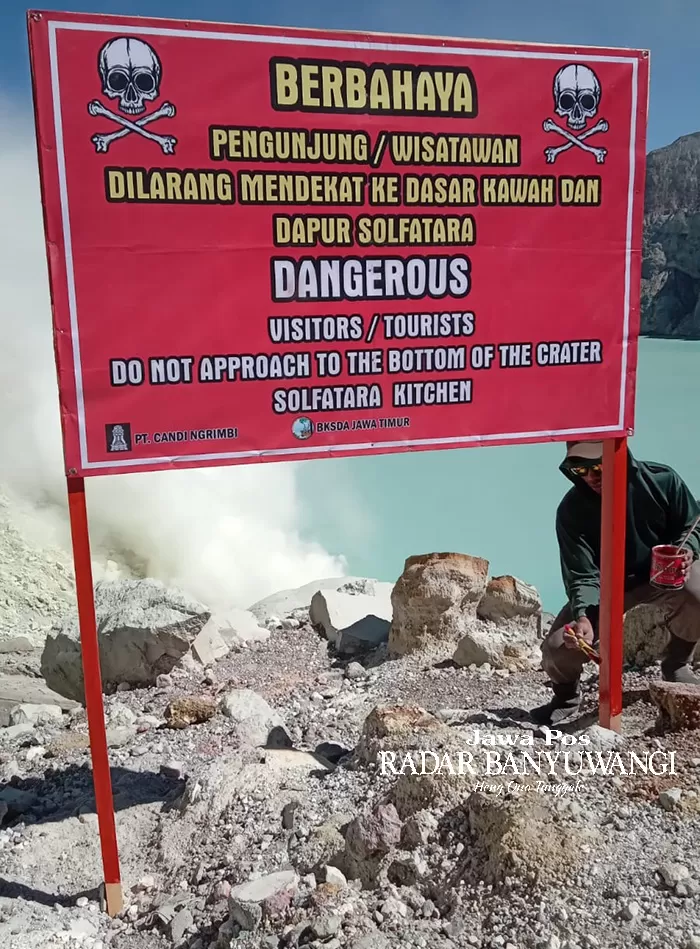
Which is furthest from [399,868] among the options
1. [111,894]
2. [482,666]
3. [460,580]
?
[460,580]

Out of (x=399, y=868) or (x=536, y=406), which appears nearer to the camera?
(x=399, y=868)

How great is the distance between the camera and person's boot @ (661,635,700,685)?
455cm

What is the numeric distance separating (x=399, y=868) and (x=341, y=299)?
224cm

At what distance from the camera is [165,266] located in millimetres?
3141

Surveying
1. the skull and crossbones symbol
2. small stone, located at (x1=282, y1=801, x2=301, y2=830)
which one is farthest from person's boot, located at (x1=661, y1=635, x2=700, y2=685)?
the skull and crossbones symbol

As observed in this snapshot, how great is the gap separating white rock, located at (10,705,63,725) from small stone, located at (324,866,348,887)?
3.39m


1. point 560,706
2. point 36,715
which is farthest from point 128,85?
point 36,715

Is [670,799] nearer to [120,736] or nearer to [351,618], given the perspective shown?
[120,736]

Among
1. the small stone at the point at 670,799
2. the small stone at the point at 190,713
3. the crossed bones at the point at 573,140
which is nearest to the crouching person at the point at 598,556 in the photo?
the small stone at the point at 670,799

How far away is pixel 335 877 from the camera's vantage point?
3.07 metres

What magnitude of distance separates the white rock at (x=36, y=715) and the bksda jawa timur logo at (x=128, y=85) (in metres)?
4.35

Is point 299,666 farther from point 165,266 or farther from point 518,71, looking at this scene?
point 518,71

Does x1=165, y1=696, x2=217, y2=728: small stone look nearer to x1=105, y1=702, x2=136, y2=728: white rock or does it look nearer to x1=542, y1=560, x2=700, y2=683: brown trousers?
x1=105, y1=702, x2=136, y2=728: white rock

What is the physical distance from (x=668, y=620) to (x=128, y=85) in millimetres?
3731
